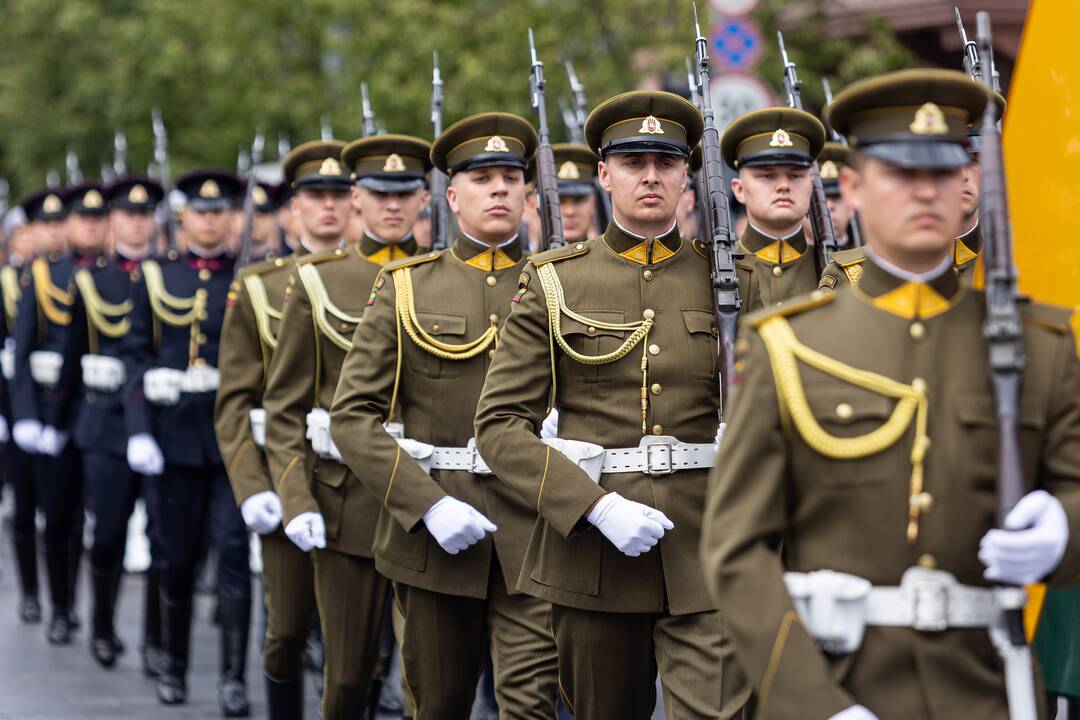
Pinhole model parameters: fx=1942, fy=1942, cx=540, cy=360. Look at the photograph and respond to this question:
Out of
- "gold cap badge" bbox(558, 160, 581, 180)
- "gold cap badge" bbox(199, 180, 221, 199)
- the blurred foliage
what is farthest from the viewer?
the blurred foliage

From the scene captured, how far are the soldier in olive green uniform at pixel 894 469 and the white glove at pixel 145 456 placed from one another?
5481 mm

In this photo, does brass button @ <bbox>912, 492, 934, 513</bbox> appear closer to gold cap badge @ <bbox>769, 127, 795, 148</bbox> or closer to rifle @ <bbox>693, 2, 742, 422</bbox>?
rifle @ <bbox>693, 2, 742, 422</bbox>

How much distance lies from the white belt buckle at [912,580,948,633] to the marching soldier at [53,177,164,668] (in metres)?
6.25

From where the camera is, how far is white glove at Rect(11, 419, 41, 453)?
1074 centimetres

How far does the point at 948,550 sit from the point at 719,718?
1.42m

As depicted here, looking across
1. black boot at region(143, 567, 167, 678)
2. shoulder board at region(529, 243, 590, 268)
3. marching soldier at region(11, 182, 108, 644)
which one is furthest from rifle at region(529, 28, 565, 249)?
marching soldier at region(11, 182, 108, 644)

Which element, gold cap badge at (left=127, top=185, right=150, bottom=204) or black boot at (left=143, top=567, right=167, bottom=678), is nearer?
black boot at (left=143, top=567, right=167, bottom=678)

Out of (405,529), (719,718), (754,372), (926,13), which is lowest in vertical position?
(719,718)

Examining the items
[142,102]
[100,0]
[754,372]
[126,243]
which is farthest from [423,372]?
[100,0]

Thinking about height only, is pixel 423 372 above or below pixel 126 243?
below

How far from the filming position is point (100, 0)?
2448 cm

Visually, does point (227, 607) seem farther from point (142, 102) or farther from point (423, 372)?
point (142, 102)

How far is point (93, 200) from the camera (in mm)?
11484

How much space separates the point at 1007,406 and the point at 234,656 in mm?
5470
